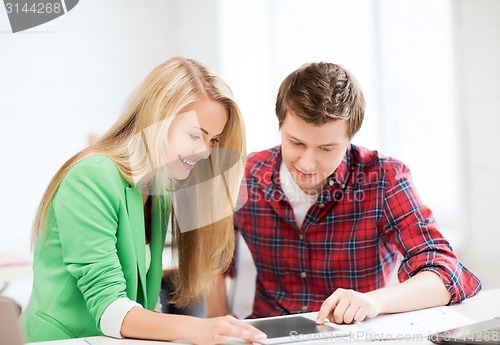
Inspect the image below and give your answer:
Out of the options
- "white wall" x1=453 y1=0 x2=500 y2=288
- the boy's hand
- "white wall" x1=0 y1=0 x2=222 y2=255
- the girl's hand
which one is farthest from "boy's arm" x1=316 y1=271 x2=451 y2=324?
"white wall" x1=453 y1=0 x2=500 y2=288

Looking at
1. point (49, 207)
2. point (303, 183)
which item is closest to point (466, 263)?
point (303, 183)

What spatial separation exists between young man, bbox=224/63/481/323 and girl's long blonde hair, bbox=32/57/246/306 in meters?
0.13

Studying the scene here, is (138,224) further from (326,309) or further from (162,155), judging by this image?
(326,309)

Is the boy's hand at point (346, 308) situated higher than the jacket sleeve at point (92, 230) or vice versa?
the jacket sleeve at point (92, 230)

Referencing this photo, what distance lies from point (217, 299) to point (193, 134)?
1.50 feet

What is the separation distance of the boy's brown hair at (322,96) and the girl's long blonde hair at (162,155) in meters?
0.14

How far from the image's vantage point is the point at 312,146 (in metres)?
1.18

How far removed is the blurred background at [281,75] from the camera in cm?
136

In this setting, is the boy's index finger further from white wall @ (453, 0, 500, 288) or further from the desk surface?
white wall @ (453, 0, 500, 288)

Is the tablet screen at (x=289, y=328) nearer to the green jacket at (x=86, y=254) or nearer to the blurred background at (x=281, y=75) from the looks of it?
the green jacket at (x=86, y=254)

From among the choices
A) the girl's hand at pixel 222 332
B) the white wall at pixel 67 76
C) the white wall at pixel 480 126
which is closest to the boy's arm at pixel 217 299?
the white wall at pixel 67 76

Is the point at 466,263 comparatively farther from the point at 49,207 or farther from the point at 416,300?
the point at 49,207

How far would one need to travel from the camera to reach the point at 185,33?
180 cm

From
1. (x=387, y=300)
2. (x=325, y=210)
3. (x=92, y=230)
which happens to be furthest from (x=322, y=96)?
(x=92, y=230)
